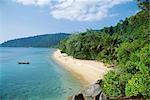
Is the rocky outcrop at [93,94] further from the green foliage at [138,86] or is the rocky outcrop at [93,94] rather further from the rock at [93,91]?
the green foliage at [138,86]

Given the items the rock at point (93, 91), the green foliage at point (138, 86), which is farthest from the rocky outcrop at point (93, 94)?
the green foliage at point (138, 86)

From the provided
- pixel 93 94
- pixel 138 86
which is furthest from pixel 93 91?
pixel 138 86

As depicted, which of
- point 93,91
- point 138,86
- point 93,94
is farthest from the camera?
point 93,91

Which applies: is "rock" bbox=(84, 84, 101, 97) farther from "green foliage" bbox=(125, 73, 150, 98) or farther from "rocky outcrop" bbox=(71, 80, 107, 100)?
"green foliage" bbox=(125, 73, 150, 98)

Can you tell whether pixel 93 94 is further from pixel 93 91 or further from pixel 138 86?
pixel 138 86

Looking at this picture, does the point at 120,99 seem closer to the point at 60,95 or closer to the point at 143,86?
the point at 143,86

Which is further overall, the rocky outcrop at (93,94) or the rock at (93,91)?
the rock at (93,91)

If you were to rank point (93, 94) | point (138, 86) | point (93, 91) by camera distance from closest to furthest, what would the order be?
point (138, 86) < point (93, 94) < point (93, 91)

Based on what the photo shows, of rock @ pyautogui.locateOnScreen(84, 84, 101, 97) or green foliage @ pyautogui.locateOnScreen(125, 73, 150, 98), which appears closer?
green foliage @ pyautogui.locateOnScreen(125, 73, 150, 98)

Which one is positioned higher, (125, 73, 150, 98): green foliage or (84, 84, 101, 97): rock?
(125, 73, 150, 98): green foliage

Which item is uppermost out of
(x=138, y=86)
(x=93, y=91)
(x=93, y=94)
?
(x=138, y=86)

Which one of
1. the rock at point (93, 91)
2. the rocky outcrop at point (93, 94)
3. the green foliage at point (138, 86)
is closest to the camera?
the green foliage at point (138, 86)

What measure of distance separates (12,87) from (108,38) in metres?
19.5

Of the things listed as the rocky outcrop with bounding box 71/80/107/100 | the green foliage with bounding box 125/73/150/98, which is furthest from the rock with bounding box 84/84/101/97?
the green foliage with bounding box 125/73/150/98
